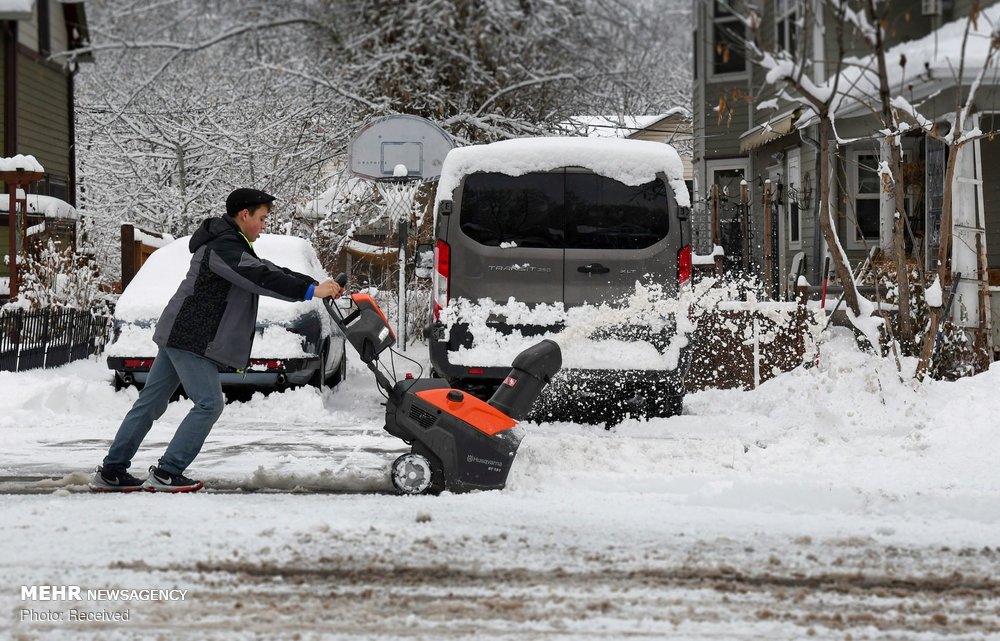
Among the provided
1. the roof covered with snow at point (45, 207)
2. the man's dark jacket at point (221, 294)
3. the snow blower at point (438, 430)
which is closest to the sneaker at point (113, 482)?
the man's dark jacket at point (221, 294)

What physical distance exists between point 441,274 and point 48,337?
630 cm

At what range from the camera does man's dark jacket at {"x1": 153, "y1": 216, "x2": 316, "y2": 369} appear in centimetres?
662

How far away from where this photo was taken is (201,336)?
666 cm

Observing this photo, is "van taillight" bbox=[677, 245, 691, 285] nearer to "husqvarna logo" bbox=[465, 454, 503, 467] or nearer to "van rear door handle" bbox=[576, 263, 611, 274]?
"van rear door handle" bbox=[576, 263, 611, 274]

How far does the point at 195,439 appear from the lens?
6.80 m

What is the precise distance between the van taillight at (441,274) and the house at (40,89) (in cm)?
1413

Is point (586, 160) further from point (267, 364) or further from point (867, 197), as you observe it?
point (867, 197)

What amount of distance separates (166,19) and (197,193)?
3695mm

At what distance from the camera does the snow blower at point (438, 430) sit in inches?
256

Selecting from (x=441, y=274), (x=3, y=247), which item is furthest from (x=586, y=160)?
(x=3, y=247)

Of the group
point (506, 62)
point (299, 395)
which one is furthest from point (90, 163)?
point (299, 395)

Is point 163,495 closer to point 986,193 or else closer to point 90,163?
point 986,193

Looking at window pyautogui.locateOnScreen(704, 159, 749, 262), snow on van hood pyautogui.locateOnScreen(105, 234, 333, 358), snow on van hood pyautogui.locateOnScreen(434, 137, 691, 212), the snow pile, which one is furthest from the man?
window pyautogui.locateOnScreen(704, 159, 749, 262)

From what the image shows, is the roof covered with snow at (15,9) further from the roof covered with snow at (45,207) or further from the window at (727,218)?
the window at (727,218)
